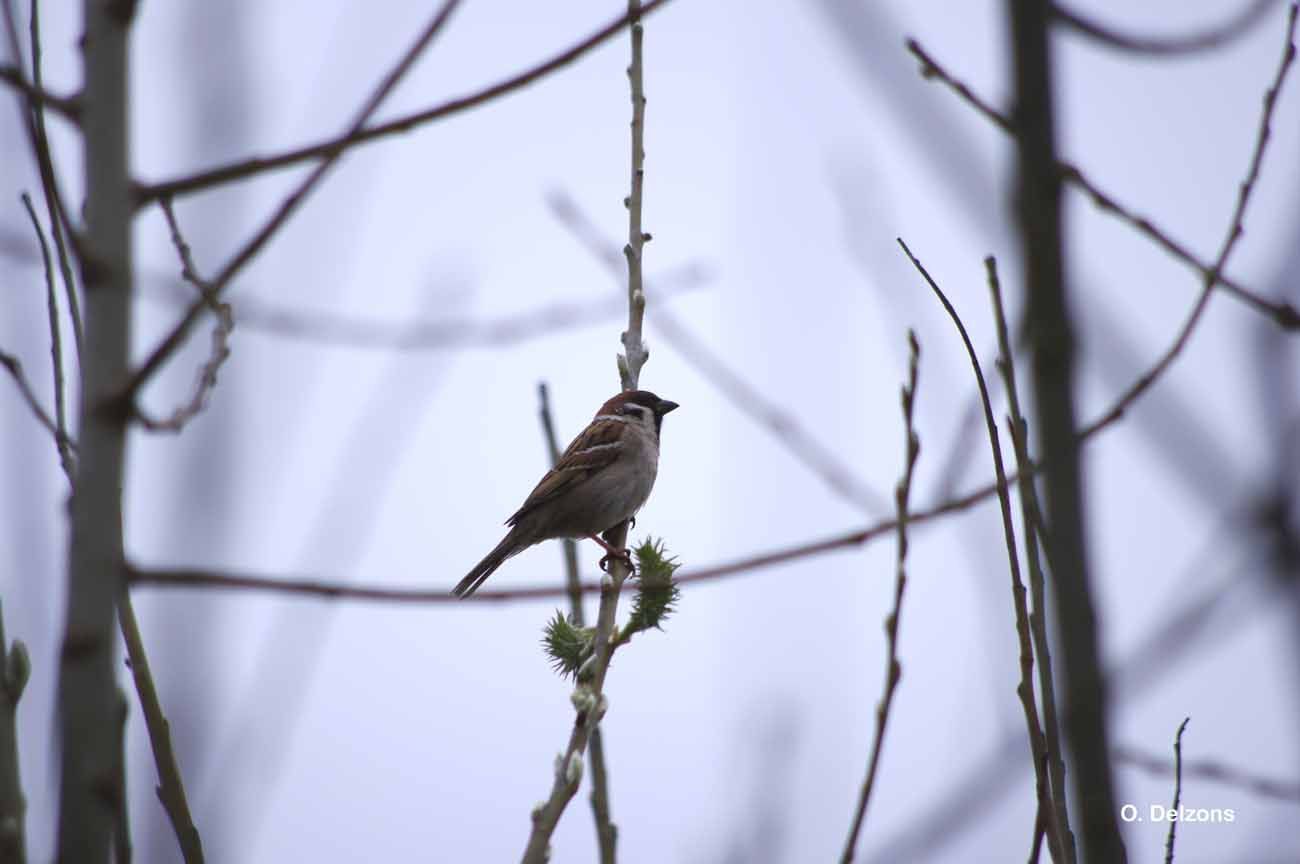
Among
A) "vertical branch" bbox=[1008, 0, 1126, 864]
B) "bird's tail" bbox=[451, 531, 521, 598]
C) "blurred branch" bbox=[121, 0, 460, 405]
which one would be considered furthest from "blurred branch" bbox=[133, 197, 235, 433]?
"bird's tail" bbox=[451, 531, 521, 598]

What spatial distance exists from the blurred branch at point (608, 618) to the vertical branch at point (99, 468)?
55cm

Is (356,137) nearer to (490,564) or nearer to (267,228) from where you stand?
(267,228)

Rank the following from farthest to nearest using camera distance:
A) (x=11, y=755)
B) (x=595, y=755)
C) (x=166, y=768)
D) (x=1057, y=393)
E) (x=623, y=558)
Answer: (x=623, y=558) < (x=595, y=755) < (x=166, y=768) < (x=11, y=755) < (x=1057, y=393)

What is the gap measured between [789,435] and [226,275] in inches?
36.4

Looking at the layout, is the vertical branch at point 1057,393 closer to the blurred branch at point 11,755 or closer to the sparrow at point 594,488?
the blurred branch at point 11,755

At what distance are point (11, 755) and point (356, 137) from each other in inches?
35.0

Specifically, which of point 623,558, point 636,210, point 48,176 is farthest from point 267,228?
point 623,558

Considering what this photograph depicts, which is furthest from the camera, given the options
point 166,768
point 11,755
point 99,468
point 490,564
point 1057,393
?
point 490,564

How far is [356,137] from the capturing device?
1383mm

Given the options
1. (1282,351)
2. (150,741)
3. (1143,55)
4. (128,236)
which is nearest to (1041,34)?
(1143,55)

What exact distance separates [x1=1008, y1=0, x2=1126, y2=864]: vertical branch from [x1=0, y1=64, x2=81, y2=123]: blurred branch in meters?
1.00

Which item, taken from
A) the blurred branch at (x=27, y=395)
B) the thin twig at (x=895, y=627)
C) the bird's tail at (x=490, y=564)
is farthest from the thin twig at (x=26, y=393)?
the bird's tail at (x=490, y=564)

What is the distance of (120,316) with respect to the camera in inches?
52.1

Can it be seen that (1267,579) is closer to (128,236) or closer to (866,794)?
(866,794)
